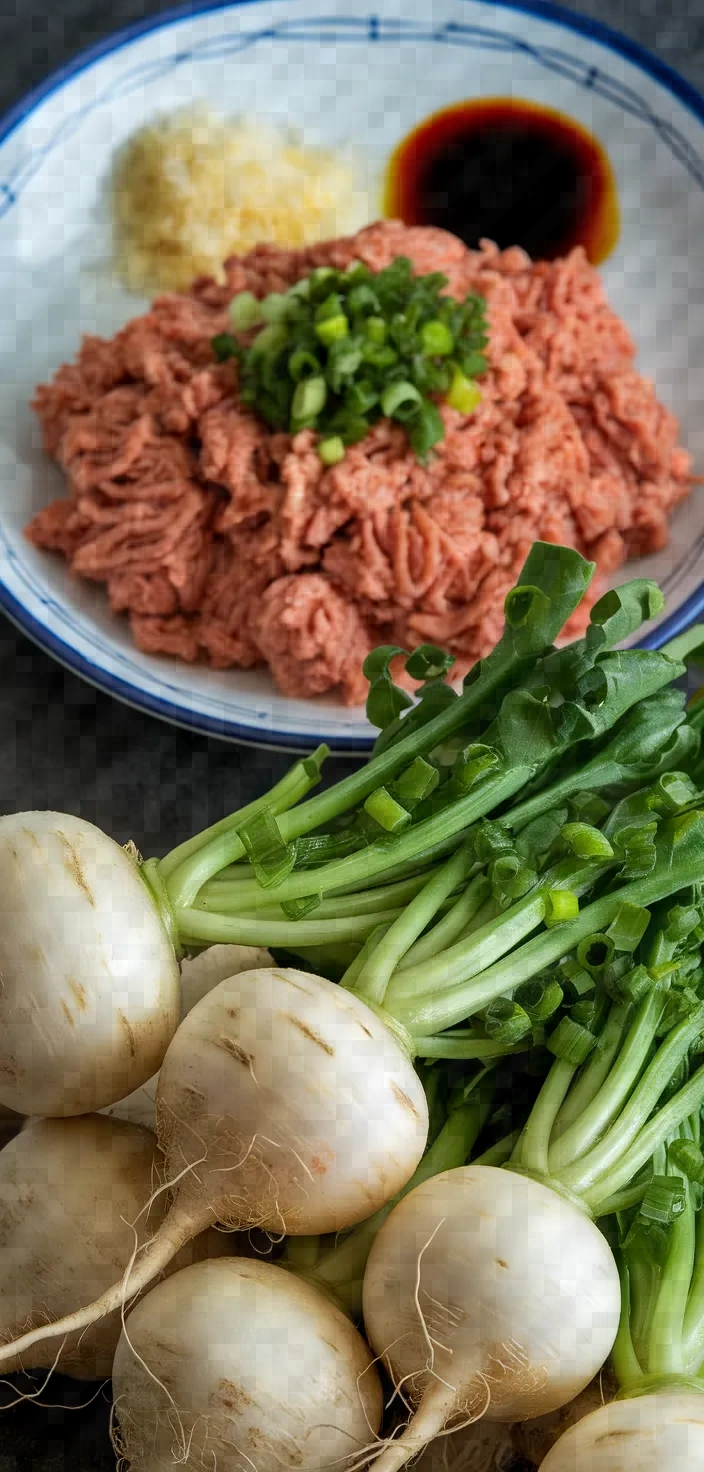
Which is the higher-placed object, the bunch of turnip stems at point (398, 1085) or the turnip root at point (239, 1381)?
the bunch of turnip stems at point (398, 1085)

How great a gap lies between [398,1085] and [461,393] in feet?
6.06

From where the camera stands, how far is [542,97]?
363cm

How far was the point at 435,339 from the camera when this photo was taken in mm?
2789

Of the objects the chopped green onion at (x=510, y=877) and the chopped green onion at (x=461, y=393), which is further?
the chopped green onion at (x=461, y=393)

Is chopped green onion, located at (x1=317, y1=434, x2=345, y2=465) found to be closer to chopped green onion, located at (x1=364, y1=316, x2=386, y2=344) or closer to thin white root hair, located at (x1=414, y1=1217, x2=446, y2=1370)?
chopped green onion, located at (x1=364, y1=316, x2=386, y2=344)

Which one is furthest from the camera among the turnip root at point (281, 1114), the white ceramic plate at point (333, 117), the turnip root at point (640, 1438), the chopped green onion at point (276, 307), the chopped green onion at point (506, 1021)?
the white ceramic plate at point (333, 117)

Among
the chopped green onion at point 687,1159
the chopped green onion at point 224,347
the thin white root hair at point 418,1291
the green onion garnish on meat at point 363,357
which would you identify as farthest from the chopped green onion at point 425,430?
the thin white root hair at point 418,1291

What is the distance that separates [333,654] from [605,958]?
4.07 ft

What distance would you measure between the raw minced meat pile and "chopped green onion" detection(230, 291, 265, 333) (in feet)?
0.29

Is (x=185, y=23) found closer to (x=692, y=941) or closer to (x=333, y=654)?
(x=333, y=654)

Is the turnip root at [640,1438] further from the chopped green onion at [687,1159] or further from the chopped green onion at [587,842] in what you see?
the chopped green onion at [587,842]

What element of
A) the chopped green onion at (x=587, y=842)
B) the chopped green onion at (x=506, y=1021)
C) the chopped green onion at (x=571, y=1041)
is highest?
the chopped green onion at (x=587, y=842)

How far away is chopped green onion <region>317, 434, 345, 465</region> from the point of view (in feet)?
8.98

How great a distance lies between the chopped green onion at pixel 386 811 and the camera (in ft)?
5.20
